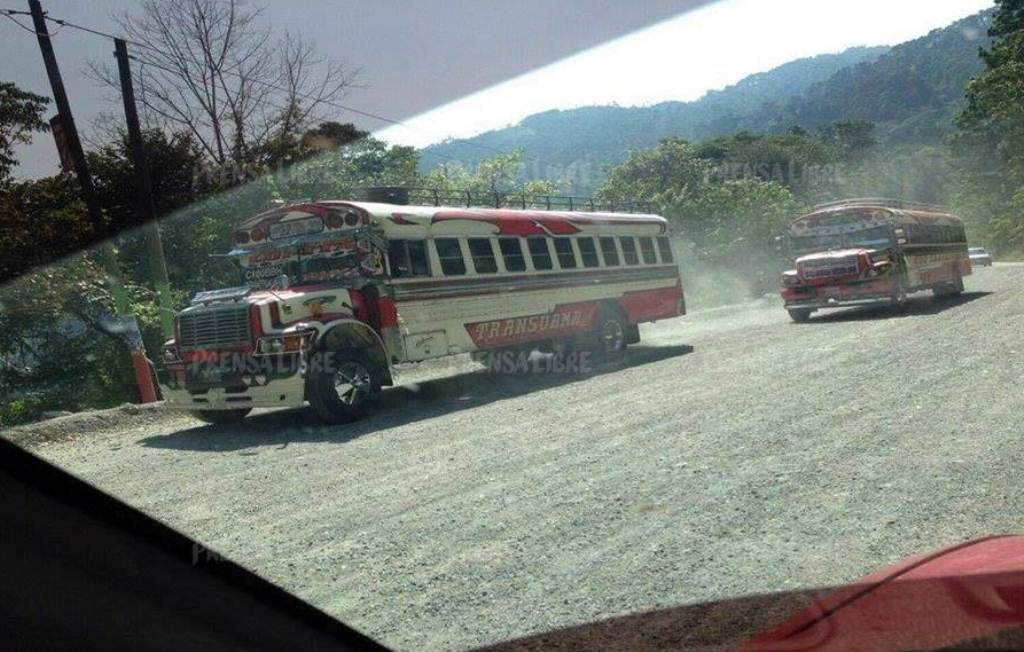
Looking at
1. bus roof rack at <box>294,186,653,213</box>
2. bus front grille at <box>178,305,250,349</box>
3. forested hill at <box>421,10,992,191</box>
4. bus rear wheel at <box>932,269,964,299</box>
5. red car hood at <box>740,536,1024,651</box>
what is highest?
forested hill at <box>421,10,992,191</box>

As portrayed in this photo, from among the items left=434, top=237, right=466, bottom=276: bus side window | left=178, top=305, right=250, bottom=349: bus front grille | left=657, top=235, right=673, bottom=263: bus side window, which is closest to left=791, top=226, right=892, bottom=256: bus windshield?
left=657, top=235, right=673, bottom=263: bus side window

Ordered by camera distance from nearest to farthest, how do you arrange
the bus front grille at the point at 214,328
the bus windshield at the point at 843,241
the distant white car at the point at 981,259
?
1. the bus front grille at the point at 214,328
2. the bus windshield at the point at 843,241
3. the distant white car at the point at 981,259

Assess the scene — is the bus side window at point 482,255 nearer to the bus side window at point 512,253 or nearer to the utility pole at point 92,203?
the bus side window at point 512,253

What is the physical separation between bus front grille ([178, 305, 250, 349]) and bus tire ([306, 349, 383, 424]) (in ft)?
2.91

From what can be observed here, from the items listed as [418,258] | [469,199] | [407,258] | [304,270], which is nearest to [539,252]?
[469,199]

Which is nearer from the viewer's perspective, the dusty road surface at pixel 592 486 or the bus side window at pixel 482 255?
the dusty road surface at pixel 592 486

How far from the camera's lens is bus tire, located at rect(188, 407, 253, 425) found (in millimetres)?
10227

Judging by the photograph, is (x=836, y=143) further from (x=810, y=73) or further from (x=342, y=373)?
(x=342, y=373)

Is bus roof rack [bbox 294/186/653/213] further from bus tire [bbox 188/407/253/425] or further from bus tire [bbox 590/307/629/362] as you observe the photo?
bus tire [bbox 188/407/253/425]

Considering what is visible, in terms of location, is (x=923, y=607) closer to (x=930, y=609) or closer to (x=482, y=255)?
(x=930, y=609)

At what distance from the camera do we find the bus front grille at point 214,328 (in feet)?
32.1

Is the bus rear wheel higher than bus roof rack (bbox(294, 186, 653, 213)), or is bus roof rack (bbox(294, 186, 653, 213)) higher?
bus roof rack (bbox(294, 186, 653, 213))

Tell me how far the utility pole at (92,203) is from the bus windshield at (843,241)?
46.3ft

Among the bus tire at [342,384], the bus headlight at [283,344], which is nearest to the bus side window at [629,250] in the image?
the bus tire at [342,384]
